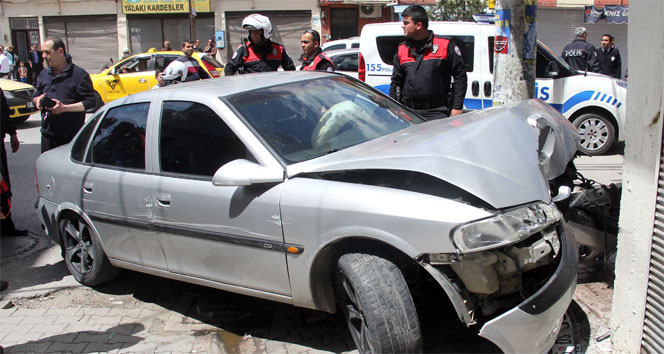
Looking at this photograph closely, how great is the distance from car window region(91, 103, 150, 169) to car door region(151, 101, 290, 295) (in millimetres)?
249

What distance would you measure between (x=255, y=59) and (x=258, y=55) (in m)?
0.06

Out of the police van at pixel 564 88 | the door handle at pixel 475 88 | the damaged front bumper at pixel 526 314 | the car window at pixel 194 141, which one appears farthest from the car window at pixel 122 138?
the door handle at pixel 475 88

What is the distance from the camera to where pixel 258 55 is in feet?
21.2

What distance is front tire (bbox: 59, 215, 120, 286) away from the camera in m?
4.26

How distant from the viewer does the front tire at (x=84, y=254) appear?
14.0 feet

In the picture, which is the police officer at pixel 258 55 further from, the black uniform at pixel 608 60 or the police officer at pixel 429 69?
the black uniform at pixel 608 60

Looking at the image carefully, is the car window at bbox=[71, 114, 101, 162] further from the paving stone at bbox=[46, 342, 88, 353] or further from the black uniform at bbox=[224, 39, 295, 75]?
the black uniform at bbox=[224, 39, 295, 75]

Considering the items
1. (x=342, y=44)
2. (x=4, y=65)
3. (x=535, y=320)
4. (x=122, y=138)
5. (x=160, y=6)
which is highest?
(x=160, y=6)

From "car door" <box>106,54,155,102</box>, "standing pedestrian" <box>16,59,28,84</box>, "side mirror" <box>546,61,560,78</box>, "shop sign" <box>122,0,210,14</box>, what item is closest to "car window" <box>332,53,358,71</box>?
"side mirror" <box>546,61,560,78</box>

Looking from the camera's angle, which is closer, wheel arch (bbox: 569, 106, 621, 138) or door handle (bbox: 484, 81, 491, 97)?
wheel arch (bbox: 569, 106, 621, 138)

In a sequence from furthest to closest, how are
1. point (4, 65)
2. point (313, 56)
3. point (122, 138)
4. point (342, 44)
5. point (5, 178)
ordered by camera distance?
point (4, 65), point (342, 44), point (313, 56), point (5, 178), point (122, 138)

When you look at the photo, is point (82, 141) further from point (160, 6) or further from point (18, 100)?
point (160, 6)

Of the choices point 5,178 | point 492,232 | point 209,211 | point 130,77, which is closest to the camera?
point 492,232

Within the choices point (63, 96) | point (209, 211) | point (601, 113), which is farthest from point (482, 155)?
point (601, 113)
